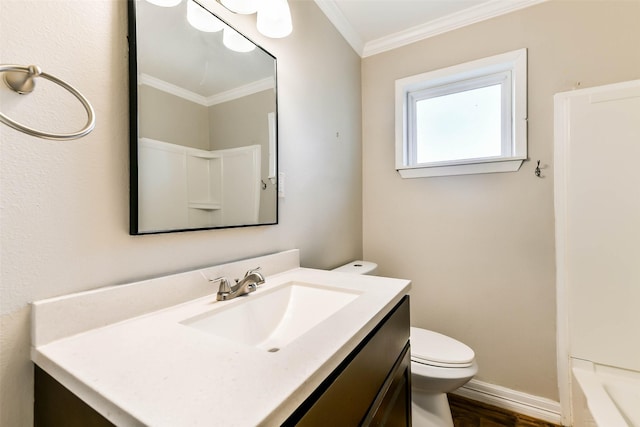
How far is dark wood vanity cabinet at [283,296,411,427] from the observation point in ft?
1.61

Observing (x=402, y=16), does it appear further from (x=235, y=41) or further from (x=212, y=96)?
(x=212, y=96)

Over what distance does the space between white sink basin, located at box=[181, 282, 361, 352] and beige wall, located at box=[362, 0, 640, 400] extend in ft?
3.53

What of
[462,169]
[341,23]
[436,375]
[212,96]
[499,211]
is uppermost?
[341,23]

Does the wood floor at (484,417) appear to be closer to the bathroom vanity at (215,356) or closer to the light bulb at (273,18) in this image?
the bathroom vanity at (215,356)

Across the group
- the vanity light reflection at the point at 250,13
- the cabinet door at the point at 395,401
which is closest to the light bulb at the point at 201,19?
the vanity light reflection at the point at 250,13

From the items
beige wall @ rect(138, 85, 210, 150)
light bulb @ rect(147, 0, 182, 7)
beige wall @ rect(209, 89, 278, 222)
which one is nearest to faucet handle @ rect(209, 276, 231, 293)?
beige wall @ rect(209, 89, 278, 222)

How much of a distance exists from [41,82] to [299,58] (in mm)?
1037

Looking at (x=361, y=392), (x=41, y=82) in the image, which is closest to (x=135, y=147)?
(x=41, y=82)

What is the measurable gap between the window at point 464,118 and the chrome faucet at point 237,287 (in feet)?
4.33

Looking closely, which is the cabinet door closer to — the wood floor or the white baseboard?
the wood floor

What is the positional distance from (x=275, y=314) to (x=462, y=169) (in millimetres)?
1388

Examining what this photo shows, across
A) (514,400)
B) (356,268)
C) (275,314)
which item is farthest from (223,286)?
(514,400)

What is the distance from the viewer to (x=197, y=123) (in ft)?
2.94

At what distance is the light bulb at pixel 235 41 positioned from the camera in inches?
38.8
